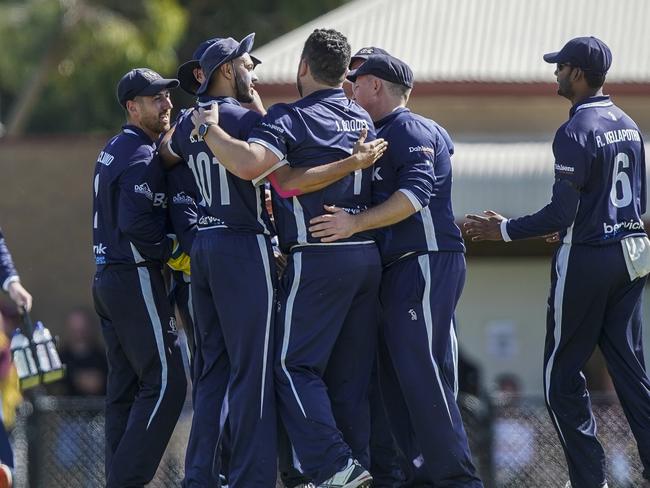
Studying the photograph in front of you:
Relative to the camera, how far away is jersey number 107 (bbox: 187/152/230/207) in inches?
268

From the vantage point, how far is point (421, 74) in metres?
13.8

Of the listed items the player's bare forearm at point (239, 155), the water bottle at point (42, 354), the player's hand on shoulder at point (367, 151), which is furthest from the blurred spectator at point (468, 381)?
the player's bare forearm at point (239, 155)

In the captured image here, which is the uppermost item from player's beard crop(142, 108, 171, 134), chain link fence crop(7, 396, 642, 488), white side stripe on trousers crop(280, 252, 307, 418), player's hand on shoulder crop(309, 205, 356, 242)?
player's beard crop(142, 108, 171, 134)

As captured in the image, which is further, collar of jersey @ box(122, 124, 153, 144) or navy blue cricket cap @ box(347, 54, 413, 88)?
collar of jersey @ box(122, 124, 153, 144)

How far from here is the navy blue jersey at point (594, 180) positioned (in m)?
6.97

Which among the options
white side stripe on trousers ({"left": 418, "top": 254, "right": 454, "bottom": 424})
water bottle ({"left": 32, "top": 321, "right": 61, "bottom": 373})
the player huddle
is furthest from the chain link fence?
white side stripe on trousers ({"left": 418, "top": 254, "right": 454, "bottom": 424})

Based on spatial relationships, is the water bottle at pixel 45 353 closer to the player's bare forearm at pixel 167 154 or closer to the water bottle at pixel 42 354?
the water bottle at pixel 42 354

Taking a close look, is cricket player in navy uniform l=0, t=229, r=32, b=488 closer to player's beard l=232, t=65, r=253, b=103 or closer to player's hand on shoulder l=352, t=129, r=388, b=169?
player's beard l=232, t=65, r=253, b=103

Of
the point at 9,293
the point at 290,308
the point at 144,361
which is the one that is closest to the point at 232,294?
the point at 290,308

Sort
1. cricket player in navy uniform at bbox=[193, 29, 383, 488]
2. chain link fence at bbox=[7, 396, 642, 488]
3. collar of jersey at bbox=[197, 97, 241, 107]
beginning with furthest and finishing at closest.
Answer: chain link fence at bbox=[7, 396, 642, 488], collar of jersey at bbox=[197, 97, 241, 107], cricket player in navy uniform at bbox=[193, 29, 383, 488]

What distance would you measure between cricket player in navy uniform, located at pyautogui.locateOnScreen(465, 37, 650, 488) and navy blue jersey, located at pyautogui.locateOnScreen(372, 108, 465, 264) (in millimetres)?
538

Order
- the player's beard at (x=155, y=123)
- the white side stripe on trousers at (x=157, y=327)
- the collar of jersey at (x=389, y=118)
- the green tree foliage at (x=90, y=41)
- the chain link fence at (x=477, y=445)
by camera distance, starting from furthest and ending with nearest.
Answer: the green tree foliage at (x=90, y=41)
the chain link fence at (x=477, y=445)
the player's beard at (x=155, y=123)
the white side stripe on trousers at (x=157, y=327)
the collar of jersey at (x=389, y=118)

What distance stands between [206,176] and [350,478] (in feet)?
5.83

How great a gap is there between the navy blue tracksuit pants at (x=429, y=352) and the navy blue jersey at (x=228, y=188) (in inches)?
31.5
